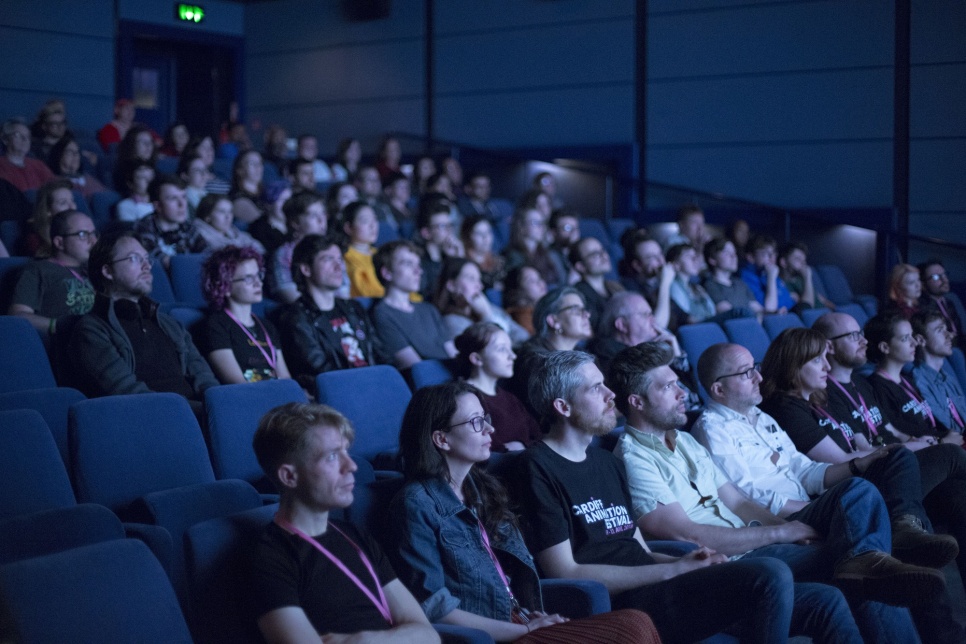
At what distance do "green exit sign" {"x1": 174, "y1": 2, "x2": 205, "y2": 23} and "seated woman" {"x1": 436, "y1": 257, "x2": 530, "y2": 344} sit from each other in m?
5.68

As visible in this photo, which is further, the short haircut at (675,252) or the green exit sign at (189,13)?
the green exit sign at (189,13)

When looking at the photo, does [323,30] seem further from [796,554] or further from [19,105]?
[796,554]

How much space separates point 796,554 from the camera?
8.34ft

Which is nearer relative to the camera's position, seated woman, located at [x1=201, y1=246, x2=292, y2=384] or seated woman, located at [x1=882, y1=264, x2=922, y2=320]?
seated woman, located at [x1=201, y1=246, x2=292, y2=384]

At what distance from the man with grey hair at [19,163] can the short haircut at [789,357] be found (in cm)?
388

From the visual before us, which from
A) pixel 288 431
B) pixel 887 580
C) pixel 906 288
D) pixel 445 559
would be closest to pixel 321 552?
pixel 288 431

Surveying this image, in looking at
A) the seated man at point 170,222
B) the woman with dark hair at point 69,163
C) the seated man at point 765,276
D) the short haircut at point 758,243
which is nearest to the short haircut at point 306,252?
the seated man at point 170,222

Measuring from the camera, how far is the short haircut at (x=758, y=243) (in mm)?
6202

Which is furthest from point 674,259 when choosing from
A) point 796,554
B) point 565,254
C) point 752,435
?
point 796,554

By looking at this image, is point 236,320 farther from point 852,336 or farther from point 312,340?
point 852,336

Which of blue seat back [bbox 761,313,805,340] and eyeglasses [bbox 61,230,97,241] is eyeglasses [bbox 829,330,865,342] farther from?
eyeglasses [bbox 61,230,97,241]

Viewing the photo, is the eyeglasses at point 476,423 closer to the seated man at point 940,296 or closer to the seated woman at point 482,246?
the seated woman at point 482,246

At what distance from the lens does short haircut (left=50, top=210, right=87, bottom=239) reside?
3.64m

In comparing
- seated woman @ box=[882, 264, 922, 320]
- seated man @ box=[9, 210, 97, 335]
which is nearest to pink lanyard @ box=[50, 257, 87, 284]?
seated man @ box=[9, 210, 97, 335]
